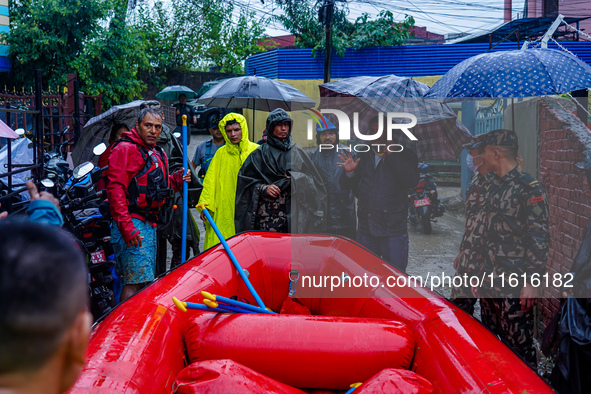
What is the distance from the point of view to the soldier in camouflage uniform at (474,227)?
10.6 ft

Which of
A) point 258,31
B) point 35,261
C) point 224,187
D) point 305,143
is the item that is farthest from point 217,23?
point 35,261

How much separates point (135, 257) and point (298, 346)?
5.82ft

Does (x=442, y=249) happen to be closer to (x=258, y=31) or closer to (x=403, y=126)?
(x=403, y=126)

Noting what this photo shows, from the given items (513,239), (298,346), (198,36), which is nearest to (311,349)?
(298,346)

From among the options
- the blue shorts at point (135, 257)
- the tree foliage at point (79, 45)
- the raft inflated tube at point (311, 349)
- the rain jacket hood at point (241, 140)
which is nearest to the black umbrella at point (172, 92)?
the tree foliage at point (79, 45)

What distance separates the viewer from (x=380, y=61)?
1500 cm

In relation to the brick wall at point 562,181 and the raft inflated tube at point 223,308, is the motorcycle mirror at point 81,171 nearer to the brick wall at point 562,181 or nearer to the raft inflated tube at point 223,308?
the raft inflated tube at point 223,308

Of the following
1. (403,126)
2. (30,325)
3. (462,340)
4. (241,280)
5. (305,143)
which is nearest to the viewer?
(30,325)

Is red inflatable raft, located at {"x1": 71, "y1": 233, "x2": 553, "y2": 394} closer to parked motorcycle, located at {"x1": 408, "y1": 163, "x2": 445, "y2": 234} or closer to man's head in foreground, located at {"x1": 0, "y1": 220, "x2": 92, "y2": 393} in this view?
man's head in foreground, located at {"x1": 0, "y1": 220, "x2": 92, "y2": 393}

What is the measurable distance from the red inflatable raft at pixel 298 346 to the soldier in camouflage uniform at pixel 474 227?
1.74ft

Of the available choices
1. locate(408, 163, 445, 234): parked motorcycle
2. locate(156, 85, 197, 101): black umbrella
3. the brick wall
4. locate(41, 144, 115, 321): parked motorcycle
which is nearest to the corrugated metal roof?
locate(156, 85, 197, 101): black umbrella

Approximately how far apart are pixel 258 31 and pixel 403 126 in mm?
19263

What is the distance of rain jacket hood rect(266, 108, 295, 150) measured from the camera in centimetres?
445

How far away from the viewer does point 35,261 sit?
30.0 inches
